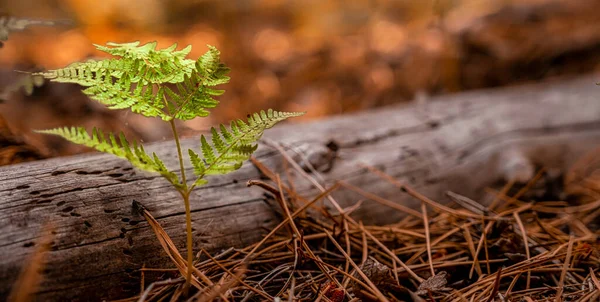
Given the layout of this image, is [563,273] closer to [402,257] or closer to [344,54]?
[402,257]

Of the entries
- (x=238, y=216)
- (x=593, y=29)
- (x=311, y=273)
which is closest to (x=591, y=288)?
(x=311, y=273)

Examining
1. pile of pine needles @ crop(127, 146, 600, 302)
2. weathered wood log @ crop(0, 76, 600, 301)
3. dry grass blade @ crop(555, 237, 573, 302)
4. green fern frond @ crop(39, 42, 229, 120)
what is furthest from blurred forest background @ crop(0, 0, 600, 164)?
dry grass blade @ crop(555, 237, 573, 302)

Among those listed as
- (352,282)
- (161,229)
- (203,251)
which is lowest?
(352,282)

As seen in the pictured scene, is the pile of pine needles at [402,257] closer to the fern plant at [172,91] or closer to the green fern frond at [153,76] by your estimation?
the fern plant at [172,91]

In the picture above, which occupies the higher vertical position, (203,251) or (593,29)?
(593,29)

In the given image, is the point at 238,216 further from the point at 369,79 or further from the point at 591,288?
the point at 369,79

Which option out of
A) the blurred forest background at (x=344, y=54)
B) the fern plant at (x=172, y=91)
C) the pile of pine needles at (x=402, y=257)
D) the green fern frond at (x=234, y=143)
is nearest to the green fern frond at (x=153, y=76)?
the fern plant at (x=172, y=91)

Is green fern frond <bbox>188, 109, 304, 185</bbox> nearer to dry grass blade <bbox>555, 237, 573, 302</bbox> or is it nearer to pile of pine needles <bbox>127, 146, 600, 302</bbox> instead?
pile of pine needles <bbox>127, 146, 600, 302</bbox>

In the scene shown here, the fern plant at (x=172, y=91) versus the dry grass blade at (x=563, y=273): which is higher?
the fern plant at (x=172, y=91)
